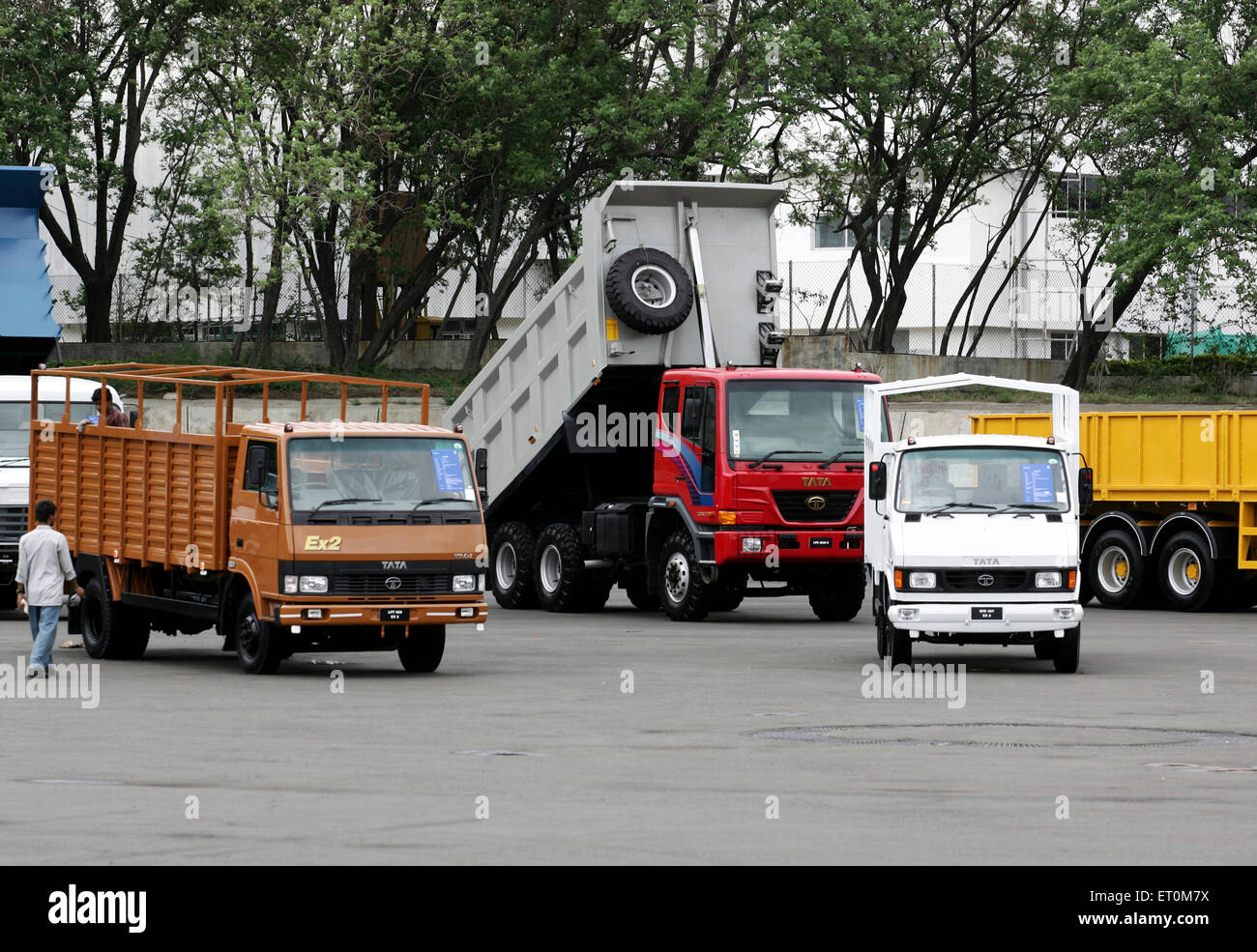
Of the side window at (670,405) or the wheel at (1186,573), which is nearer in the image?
the side window at (670,405)

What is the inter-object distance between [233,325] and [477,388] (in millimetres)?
23309

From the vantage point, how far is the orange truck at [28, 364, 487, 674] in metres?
17.7

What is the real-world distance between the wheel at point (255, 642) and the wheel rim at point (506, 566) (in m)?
10.1

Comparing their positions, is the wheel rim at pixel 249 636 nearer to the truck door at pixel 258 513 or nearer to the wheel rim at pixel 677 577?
the truck door at pixel 258 513

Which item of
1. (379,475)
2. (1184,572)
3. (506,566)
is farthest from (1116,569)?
(379,475)

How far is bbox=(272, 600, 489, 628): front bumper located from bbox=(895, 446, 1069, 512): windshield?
4.11 metres

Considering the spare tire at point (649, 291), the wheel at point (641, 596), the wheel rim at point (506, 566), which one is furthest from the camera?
the wheel rim at point (506, 566)

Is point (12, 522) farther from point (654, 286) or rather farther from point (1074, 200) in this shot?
point (1074, 200)

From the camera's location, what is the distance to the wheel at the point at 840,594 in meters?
25.3

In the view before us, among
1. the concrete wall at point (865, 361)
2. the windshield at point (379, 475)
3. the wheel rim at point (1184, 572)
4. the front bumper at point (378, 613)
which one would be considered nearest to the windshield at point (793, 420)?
the wheel rim at point (1184, 572)

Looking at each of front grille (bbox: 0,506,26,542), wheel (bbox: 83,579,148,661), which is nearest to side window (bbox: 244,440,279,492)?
wheel (bbox: 83,579,148,661)

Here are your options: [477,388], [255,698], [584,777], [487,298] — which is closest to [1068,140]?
[487,298]

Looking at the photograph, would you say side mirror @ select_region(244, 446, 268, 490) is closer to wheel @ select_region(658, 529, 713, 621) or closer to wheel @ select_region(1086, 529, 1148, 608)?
wheel @ select_region(658, 529, 713, 621)

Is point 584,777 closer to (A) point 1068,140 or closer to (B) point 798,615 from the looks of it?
(B) point 798,615
